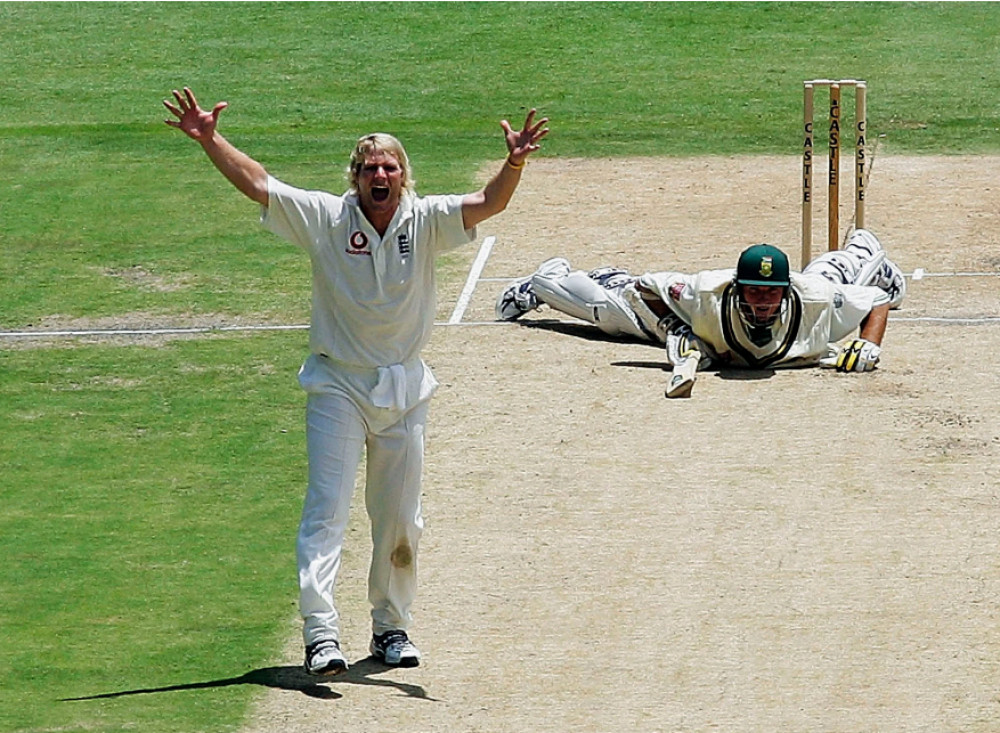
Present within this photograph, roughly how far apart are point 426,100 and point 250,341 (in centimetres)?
792

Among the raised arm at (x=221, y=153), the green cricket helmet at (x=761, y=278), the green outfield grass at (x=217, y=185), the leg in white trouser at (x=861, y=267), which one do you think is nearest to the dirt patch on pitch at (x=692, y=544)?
the leg in white trouser at (x=861, y=267)

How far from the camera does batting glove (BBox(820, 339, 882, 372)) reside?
11.4 metres

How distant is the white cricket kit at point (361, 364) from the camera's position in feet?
23.8

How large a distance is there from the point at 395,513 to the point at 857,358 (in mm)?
4699

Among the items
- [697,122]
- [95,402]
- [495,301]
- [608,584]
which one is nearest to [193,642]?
[608,584]

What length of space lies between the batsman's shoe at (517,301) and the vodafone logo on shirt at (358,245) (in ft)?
17.8

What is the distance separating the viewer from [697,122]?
19062 millimetres

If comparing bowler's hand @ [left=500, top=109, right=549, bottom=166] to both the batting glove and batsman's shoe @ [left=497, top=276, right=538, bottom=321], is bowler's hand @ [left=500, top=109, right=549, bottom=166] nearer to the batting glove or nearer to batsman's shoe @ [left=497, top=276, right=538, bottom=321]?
the batting glove

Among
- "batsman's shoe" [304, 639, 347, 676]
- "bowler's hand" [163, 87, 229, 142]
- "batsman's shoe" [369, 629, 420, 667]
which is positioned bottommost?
"batsman's shoe" [369, 629, 420, 667]

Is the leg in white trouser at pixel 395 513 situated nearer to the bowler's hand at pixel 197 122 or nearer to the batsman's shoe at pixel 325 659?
the batsman's shoe at pixel 325 659

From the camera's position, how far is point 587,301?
12.3m

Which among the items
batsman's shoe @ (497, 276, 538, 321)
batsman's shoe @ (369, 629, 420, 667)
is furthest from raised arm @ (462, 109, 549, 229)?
batsman's shoe @ (497, 276, 538, 321)

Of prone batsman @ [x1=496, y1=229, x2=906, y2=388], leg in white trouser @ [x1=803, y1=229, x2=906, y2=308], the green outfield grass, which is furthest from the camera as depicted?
leg in white trouser @ [x1=803, y1=229, x2=906, y2=308]

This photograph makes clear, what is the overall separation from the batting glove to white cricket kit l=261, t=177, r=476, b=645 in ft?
14.8
